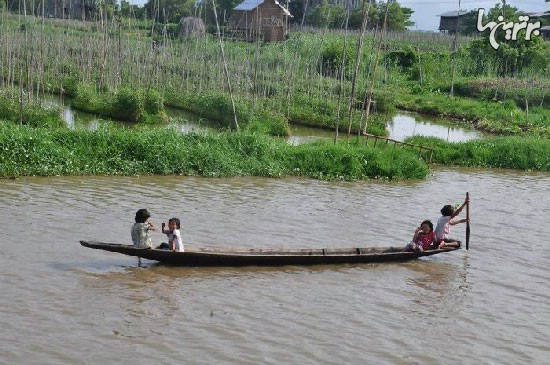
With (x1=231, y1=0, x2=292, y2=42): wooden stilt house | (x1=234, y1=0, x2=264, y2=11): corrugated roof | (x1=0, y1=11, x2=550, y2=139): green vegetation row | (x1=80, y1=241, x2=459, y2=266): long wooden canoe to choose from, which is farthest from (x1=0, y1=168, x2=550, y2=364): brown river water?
(x1=234, y1=0, x2=264, y2=11): corrugated roof

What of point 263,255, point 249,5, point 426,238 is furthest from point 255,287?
point 249,5

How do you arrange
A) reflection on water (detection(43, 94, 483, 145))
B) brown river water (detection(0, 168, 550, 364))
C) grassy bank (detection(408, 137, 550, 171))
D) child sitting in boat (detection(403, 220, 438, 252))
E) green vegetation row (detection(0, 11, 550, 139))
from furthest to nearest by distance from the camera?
green vegetation row (detection(0, 11, 550, 139)) < reflection on water (detection(43, 94, 483, 145)) < grassy bank (detection(408, 137, 550, 171)) < child sitting in boat (detection(403, 220, 438, 252)) < brown river water (detection(0, 168, 550, 364))

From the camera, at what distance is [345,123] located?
22391 millimetres

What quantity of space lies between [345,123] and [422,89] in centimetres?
1135

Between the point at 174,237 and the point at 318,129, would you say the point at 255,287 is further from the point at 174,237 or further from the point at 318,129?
the point at 318,129

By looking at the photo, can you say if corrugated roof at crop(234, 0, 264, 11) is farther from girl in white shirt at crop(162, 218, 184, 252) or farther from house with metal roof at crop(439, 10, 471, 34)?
girl in white shirt at crop(162, 218, 184, 252)

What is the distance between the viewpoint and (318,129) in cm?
2292

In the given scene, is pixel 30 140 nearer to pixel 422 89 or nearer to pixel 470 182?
pixel 470 182

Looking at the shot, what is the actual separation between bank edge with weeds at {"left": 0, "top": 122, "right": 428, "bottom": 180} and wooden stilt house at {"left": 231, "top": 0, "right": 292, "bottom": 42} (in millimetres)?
20832

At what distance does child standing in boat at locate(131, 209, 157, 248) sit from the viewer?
27.4ft

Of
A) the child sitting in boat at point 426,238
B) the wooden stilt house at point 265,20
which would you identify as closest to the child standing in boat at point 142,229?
the child sitting in boat at point 426,238

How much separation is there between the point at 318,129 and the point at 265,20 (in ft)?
55.7

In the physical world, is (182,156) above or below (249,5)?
below

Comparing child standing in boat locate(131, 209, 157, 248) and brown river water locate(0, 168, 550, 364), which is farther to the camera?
child standing in boat locate(131, 209, 157, 248)
